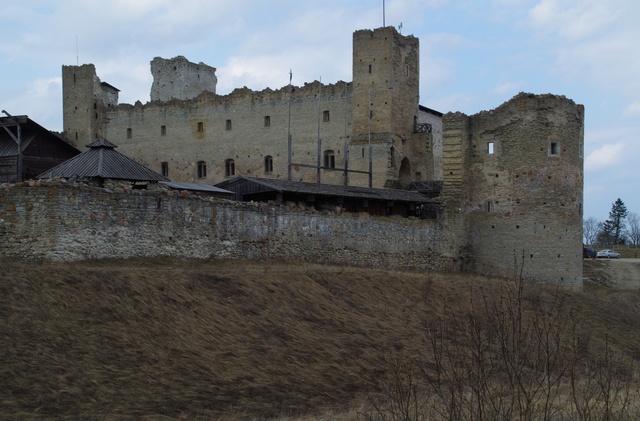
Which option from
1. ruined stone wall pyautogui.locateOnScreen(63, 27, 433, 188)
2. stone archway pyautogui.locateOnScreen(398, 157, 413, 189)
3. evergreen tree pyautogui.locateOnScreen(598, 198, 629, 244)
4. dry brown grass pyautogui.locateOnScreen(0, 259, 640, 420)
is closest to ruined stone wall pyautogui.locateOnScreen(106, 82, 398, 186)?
ruined stone wall pyautogui.locateOnScreen(63, 27, 433, 188)

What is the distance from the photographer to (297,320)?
1961 cm

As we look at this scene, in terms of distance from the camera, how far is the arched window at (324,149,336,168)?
144 ft

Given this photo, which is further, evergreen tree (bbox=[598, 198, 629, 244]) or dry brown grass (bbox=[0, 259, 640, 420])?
evergreen tree (bbox=[598, 198, 629, 244])

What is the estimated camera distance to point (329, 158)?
4403 centimetres

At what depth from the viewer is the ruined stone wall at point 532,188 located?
32.1m

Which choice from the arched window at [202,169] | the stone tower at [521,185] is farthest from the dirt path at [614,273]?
the arched window at [202,169]

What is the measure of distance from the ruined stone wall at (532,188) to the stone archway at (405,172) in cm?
1007

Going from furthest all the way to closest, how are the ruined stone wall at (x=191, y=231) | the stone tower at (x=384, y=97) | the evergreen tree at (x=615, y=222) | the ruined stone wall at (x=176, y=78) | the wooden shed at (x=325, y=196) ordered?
the evergreen tree at (x=615, y=222) → the ruined stone wall at (x=176, y=78) → the stone tower at (x=384, y=97) → the wooden shed at (x=325, y=196) → the ruined stone wall at (x=191, y=231)

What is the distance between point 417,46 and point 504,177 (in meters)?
13.4

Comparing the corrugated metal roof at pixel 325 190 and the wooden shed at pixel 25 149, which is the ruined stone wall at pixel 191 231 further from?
the wooden shed at pixel 25 149

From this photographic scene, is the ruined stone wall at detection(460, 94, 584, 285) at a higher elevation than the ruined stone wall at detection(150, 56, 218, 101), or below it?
below

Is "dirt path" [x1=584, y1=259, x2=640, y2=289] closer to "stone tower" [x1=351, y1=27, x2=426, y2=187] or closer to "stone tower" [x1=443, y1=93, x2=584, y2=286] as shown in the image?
"stone tower" [x1=443, y1=93, x2=584, y2=286]

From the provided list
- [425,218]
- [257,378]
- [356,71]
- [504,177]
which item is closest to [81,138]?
[356,71]

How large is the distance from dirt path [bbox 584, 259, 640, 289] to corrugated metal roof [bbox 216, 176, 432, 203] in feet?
44.2
